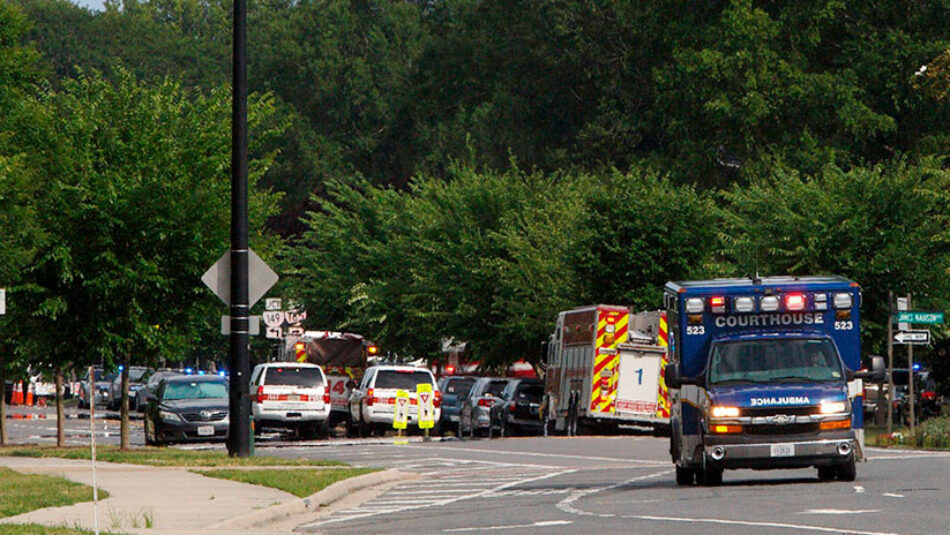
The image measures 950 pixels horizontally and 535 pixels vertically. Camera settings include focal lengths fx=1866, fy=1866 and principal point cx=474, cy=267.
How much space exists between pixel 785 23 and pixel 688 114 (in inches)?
183

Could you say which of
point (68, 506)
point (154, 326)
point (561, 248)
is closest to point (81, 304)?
point (154, 326)

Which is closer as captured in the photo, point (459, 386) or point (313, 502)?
point (313, 502)

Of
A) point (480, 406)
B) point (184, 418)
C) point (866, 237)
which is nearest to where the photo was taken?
point (184, 418)

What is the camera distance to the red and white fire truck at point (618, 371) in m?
42.5

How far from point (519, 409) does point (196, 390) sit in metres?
9.09

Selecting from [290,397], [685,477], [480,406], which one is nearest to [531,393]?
[480,406]

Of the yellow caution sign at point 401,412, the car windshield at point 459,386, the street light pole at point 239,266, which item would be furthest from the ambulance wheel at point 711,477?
the car windshield at point 459,386

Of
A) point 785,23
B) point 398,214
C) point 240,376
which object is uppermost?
point 785,23

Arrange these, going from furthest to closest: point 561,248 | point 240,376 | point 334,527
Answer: point 561,248 < point 240,376 < point 334,527

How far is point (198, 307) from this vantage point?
3319 centimetres

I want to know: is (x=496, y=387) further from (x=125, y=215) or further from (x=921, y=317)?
(x=125, y=215)

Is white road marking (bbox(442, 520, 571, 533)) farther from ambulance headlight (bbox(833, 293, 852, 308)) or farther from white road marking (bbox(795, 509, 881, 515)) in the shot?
ambulance headlight (bbox(833, 293, 852, 308))

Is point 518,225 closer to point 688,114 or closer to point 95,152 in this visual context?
point 688,114

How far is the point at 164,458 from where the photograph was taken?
28984mm
